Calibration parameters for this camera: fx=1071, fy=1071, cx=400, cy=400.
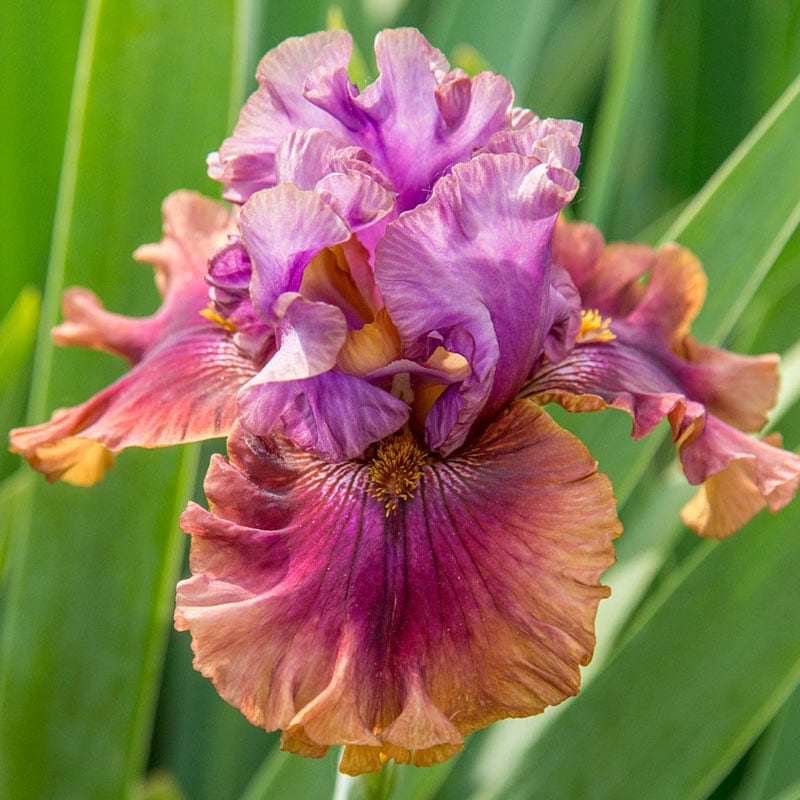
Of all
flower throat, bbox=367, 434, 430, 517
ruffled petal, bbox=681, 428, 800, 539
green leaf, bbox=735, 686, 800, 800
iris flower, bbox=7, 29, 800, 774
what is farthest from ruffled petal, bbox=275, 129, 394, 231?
green leaf, bbox=735, 686, 800, 800

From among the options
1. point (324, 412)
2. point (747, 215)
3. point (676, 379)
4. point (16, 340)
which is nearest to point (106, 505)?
point (16, 340)

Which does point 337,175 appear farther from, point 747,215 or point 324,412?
point 747,215

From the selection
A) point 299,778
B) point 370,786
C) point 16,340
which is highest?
point 16,340

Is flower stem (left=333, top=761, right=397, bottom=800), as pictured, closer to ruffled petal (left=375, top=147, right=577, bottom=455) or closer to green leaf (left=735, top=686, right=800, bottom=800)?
ruffled petal (left=375, top=147, right=577, bottom=455)

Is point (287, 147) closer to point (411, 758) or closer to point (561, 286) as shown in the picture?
point (561, 286)

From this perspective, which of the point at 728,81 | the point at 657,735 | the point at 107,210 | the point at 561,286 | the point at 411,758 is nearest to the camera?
the point at 411,758

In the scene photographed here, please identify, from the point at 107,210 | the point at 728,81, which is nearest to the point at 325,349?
the point at 107,210
